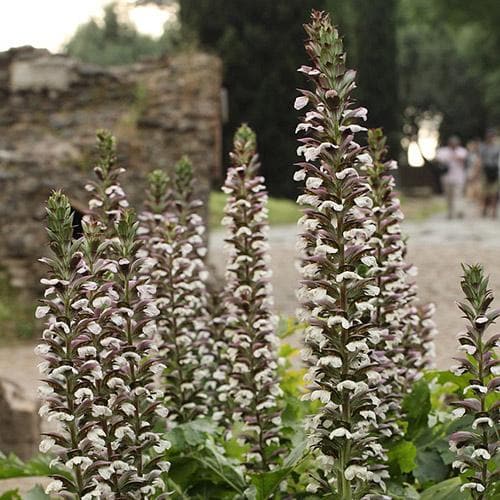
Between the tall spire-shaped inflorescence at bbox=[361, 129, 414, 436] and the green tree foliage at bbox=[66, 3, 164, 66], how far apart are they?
1985 inches

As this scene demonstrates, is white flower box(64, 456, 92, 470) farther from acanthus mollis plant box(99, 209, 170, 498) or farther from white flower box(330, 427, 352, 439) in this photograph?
white flower box(330, 427, 352, 439)

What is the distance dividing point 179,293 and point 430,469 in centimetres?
124

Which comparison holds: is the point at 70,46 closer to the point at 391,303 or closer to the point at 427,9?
the point at 427,9

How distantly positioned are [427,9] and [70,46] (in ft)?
71.3

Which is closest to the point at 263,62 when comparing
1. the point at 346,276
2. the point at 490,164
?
the point at 490,164

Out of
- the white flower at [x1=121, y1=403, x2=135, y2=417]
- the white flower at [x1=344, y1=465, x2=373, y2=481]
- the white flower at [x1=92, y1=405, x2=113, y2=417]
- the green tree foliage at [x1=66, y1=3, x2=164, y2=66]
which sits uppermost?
the green tree foliage at [x1=66, y1=3, x2=164, y2=66]

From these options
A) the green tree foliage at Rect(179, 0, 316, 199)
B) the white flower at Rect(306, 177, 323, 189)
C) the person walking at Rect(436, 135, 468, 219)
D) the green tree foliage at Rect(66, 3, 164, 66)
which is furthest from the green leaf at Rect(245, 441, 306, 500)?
the green tree foliage at Rect(66, 3, 164, 66)

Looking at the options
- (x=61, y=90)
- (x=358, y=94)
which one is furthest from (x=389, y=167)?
(x=358, y=94)

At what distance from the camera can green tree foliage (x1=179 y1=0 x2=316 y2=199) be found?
27719 millimetres

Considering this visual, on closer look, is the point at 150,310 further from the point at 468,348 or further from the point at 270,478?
the point at 468,348

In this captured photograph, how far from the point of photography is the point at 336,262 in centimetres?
307

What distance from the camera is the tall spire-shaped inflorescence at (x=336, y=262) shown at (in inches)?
120

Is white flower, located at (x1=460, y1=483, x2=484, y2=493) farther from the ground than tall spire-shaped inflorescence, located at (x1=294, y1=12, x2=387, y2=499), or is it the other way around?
tall spire-shaped inflorescence, located at (x1=294, y1=12, x2=387, y2=499)

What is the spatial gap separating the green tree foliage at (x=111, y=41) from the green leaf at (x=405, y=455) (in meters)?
50.8
